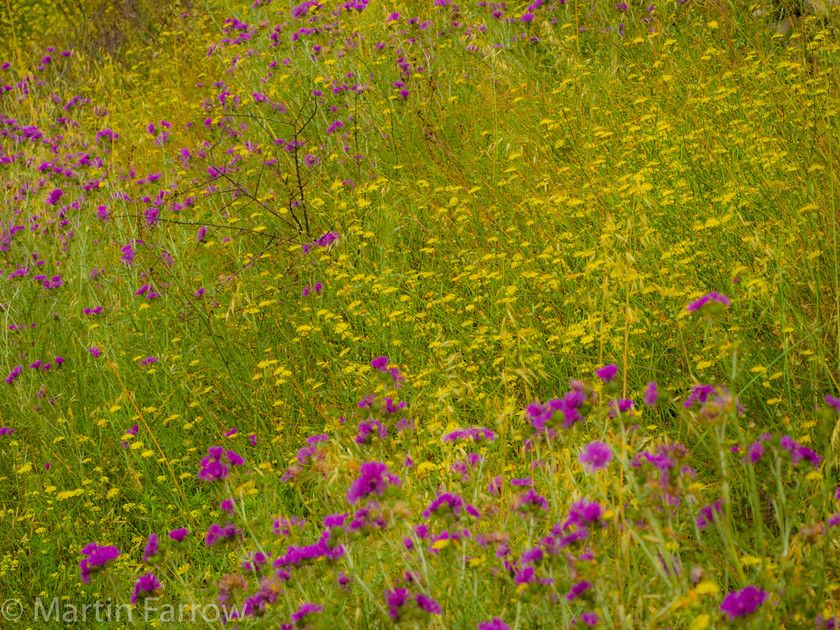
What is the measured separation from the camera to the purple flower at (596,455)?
1.32m

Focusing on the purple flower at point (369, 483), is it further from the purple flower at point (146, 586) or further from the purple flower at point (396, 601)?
the purple flower at point (146, 586)

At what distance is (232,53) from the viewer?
18.6ft

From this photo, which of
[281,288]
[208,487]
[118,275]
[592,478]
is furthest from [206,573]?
[118,275]

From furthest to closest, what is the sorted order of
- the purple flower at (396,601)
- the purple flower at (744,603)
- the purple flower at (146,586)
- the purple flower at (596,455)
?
the purple flower at (146,586) → the purple flower at (596,455) → the purple flower at (396,601) → the purple flower at (744,603)

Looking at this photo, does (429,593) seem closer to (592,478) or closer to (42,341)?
(592,478)

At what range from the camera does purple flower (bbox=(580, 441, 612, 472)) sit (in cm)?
132

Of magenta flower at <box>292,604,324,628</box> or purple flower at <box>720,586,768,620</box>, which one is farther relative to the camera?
magenta flower at <box>292,604,324,628</box>

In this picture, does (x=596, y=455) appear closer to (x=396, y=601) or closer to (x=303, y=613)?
(x=396, y=601)

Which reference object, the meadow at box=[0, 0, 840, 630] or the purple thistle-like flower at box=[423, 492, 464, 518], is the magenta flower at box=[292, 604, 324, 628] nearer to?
the meadow at box=[0, 0, 840, 630]

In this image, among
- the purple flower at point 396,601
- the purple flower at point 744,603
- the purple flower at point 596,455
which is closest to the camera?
the purple flower at point 744,603

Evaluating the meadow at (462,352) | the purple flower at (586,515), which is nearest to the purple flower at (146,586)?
the meadow at (462,352)

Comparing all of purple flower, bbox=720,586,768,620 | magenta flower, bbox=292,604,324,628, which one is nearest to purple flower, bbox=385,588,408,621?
magenta flower, bbox=292,604,324,628

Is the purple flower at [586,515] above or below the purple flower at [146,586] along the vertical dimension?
above

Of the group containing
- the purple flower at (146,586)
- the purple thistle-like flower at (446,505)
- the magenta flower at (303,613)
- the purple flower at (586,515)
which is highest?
the purple flower at (586,515)
